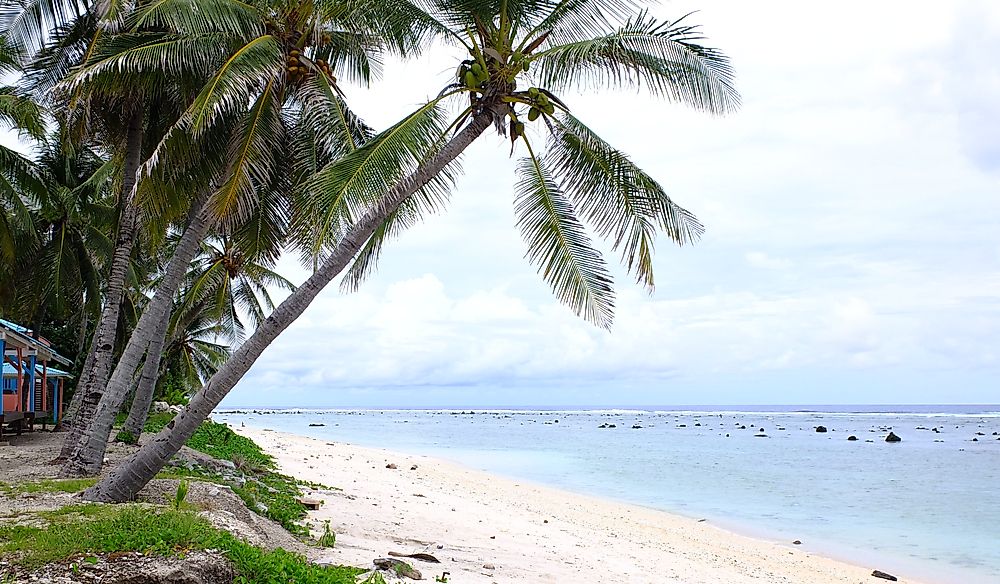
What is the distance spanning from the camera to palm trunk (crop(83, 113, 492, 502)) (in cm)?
755

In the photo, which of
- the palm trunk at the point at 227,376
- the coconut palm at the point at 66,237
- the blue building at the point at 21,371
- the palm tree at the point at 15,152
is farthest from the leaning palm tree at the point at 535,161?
the coconut palm at the point at 66,237

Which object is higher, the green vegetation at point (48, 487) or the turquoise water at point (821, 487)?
the green vegetation at point (48, 487)

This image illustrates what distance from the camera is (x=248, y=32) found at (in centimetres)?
968

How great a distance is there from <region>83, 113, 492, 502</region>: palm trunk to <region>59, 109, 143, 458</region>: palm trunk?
3522mm

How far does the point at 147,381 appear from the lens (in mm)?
12680

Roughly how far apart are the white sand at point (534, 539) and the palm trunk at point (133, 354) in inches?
113

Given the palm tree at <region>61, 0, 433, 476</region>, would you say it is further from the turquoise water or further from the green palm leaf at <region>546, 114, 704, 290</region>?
the turquoise water

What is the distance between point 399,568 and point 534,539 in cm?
463

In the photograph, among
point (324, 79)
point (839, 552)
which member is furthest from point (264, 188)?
point (839, 552)

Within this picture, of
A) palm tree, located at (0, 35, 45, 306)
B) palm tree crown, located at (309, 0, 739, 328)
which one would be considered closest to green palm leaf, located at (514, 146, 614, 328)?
palm tree crown, located at (309, 0, 739, 328)

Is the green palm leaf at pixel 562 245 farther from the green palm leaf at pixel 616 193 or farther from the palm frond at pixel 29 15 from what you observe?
the palm frond at pixel 29 15

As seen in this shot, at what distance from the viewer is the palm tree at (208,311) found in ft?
41.9

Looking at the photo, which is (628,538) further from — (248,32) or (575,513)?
(248,32)

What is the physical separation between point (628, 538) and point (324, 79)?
8672 millimetres
